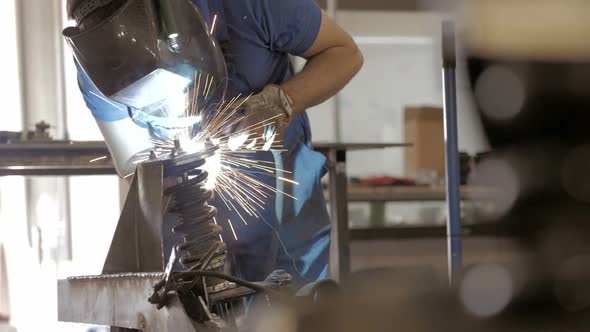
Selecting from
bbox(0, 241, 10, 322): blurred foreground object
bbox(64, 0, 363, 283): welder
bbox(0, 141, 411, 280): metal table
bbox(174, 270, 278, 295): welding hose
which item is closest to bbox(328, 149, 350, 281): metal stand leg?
bbox(0, 141, 411, 280): metal table

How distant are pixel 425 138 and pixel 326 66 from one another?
408cm

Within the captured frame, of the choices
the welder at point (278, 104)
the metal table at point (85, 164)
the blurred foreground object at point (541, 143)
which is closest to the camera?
the blurred foreground object at point (541, 143)

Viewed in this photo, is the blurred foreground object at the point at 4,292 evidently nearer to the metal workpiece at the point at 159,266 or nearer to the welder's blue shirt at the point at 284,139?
the welder's blue shirt at the point at 284,139

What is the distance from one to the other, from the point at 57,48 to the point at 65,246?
1.16 m

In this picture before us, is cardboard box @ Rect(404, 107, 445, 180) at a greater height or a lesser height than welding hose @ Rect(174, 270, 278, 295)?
greater

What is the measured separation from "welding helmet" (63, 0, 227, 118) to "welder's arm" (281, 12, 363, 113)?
28 cm

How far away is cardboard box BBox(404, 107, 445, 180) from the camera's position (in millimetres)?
5461

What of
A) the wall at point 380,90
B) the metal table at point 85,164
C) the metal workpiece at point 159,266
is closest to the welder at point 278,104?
Answer: the metal workpiece at point 159,266

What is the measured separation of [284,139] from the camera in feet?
5.20

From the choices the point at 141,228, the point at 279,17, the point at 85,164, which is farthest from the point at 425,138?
the point at 141,228

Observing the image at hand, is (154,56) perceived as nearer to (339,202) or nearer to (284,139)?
(284,139)

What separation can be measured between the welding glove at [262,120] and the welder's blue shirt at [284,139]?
0.40 feet

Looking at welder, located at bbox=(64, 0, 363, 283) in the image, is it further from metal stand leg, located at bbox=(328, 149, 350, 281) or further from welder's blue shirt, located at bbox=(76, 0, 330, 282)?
metal stand leg, located at bbox=(328, 149, 350, 281)

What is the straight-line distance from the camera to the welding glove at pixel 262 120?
1.30m
